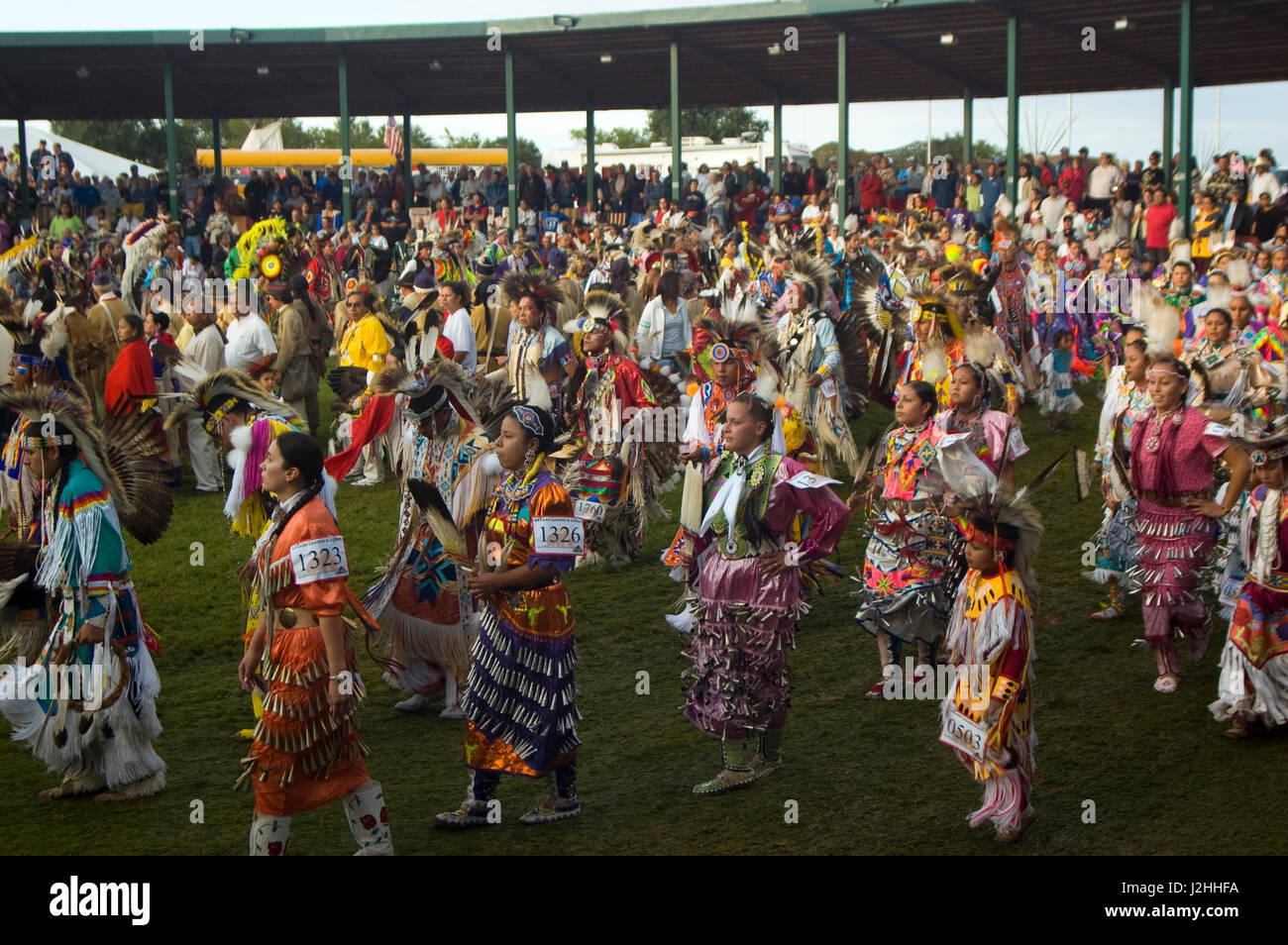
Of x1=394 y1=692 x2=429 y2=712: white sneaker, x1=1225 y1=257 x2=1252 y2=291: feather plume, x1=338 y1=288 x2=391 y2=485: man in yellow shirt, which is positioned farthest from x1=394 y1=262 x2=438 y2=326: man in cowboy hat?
x1=1225 y1=257 x2=1252 y2=291: feather plume

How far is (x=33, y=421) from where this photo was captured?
562cm

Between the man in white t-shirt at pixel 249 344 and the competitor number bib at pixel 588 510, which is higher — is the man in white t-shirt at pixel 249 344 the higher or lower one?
the higher one

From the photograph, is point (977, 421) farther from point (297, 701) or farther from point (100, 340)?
point (100, 340)

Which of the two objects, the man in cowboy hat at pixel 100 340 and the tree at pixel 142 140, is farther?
the tree at pixel 142 140

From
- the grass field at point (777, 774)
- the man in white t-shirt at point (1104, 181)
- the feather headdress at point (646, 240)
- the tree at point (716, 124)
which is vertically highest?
the tree at point (716, 124)

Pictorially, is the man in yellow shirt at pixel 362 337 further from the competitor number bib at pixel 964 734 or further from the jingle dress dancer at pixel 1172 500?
the competitor number bib at pixel 964 734

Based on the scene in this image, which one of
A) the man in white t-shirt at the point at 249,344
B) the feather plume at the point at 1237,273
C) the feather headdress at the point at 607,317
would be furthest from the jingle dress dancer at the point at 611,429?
the feather plume at the point at 1237,273

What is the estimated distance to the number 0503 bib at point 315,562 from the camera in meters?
4.58

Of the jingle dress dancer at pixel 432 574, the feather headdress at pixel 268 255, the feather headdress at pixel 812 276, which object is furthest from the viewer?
the feather headdress at pixel 268 255

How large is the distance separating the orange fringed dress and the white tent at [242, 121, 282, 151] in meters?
44.9

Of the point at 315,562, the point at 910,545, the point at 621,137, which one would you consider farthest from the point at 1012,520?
the point at 621,137

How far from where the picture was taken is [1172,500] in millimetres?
6859
